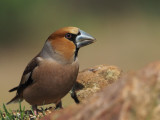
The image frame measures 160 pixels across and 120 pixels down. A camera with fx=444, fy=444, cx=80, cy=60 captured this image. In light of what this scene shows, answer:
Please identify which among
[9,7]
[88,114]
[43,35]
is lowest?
[43,35]

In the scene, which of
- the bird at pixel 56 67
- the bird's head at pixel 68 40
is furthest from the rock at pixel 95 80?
the bird's head at pixel 68 40

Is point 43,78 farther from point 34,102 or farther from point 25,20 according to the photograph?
point 25,20

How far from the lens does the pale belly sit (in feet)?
20.1

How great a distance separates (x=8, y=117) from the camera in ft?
17.7

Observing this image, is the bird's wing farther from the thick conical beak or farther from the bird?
the thick conical beak

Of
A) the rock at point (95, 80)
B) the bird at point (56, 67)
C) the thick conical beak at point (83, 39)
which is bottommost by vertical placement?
the rock at point (95, 80)

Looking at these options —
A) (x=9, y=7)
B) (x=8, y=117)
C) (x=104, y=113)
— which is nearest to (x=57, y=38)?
(x=8, y=117)

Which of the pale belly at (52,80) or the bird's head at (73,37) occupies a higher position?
the bird's head at (73,37)

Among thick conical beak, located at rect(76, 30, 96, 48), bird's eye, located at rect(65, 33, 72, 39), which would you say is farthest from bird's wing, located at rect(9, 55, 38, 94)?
thick conical beak, located at rect(76, 30, 96, 48)

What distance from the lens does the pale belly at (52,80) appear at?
6130mm

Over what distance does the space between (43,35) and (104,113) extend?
643 inches

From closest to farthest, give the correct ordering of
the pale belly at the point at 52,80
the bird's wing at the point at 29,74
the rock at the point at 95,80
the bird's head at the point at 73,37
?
the pale belly at the point at 52,80
the bird's head at the point at 73,37
the bird's wing at the point at 29,74
the rock at the point at 95,80

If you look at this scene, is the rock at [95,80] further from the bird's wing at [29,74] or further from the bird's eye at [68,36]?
the bird's eye at [68,36]

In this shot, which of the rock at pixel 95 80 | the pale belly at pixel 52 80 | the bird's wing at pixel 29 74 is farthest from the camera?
the rock at pixel 95 80
